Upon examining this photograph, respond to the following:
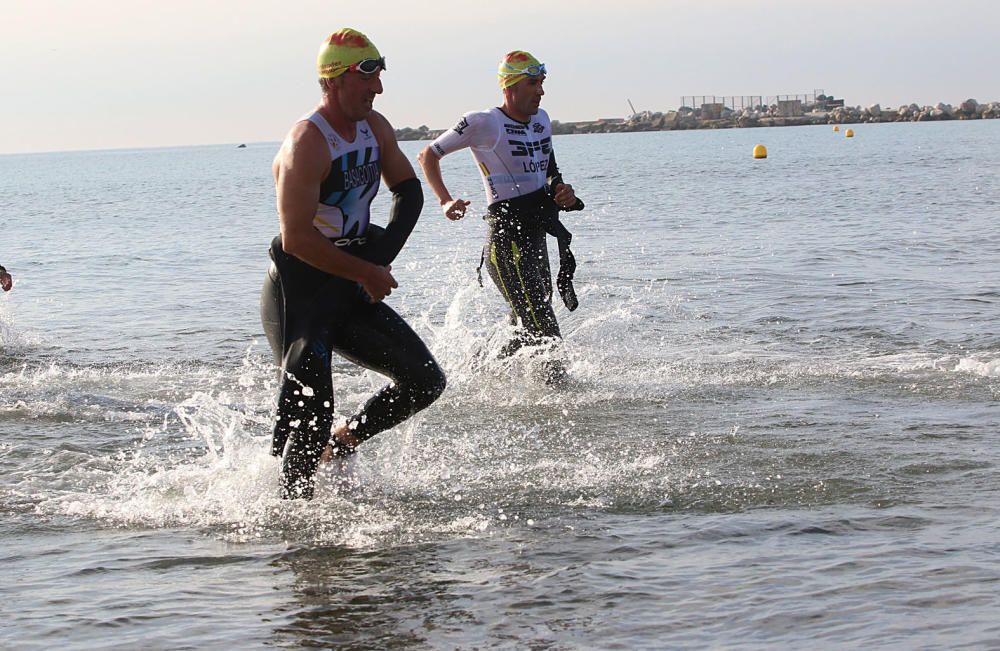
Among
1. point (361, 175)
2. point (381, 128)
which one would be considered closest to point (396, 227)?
point (361, 175)

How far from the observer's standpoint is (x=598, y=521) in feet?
16.8

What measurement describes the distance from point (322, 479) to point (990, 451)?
312cm

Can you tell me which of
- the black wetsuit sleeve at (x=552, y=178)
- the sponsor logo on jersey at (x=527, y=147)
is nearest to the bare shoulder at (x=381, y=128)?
the sponsor logo on jersey at (x=527, y=147)

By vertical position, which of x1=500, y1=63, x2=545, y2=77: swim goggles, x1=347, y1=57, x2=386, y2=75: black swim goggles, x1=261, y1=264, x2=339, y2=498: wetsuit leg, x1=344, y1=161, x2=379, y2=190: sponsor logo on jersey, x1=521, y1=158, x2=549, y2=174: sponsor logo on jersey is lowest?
x1=261, y1=264, x2=339, y2=498: wetsuit leg

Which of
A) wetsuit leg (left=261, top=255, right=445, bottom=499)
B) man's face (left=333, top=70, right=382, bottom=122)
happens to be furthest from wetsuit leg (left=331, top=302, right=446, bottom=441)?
man's face (left=333, top=70, right=382, bottom=122)

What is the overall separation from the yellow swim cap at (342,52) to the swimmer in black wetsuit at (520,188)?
2.73m

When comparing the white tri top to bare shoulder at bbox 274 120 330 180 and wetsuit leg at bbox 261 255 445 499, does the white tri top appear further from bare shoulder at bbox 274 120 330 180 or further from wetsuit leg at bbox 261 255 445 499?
bare shoulder at bbox 274 120 330 180

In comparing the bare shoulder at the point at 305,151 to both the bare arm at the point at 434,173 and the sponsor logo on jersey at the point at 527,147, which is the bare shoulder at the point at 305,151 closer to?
the bare arm at the point at 434,173

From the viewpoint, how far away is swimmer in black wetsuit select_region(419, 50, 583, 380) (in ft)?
25.7

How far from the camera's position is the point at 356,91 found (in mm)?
4930

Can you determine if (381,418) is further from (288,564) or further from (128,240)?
(128,240)

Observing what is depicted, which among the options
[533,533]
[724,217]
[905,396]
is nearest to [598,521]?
[533,533]

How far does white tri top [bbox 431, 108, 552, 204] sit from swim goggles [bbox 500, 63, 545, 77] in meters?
0.26

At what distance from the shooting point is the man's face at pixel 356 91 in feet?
16.1
